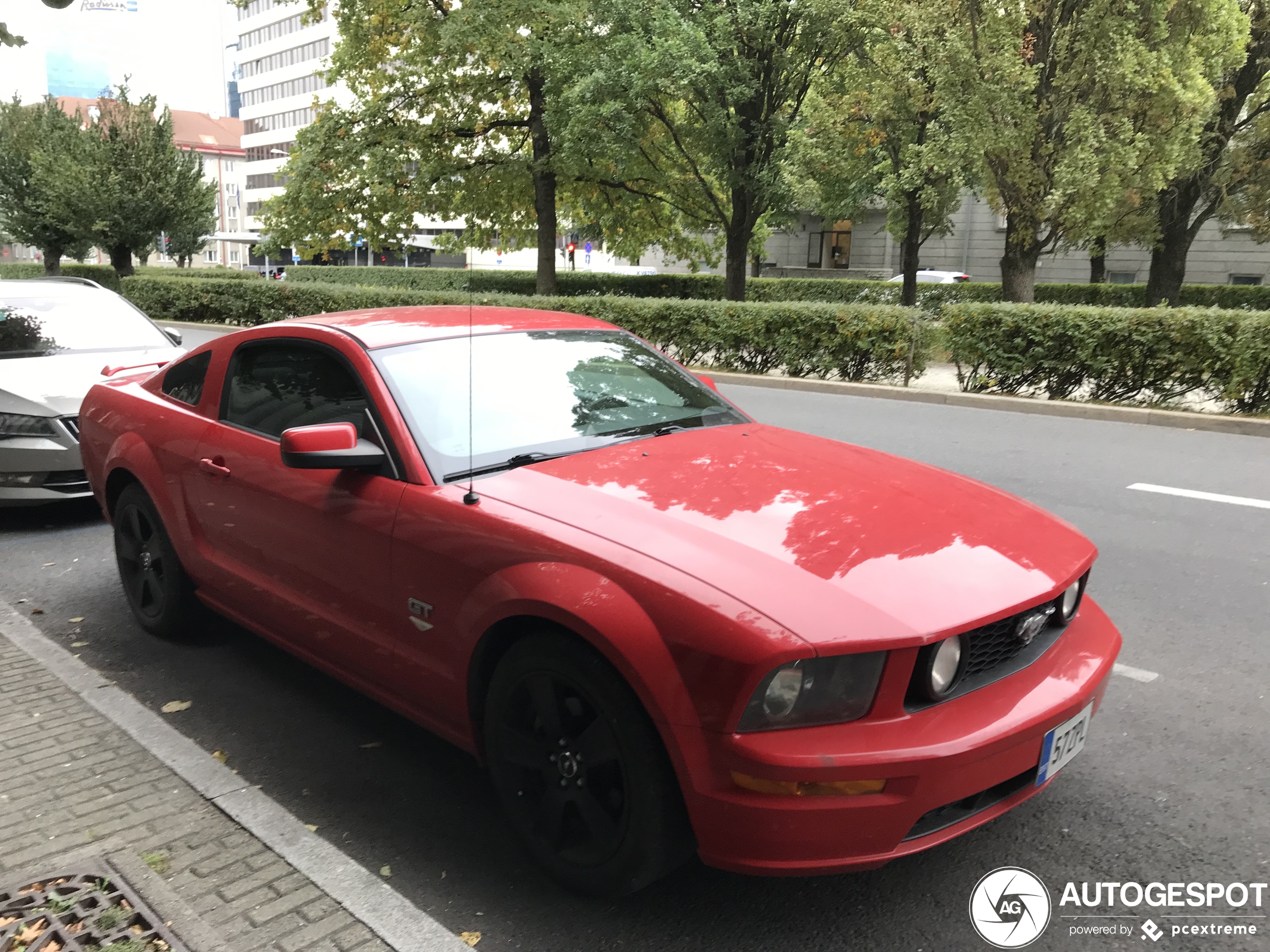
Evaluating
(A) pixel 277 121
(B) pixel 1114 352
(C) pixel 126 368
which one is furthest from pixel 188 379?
(A) pixel 277 121

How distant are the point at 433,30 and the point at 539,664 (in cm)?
2319

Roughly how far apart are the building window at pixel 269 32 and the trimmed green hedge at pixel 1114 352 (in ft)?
345

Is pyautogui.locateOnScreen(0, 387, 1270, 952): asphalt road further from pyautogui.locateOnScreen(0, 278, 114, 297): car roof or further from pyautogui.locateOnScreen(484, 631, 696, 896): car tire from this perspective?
pyautogui.locateOnScreen(0, 278, 114, 297): car roof

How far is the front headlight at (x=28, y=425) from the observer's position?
650 centimetres

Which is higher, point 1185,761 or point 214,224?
point 214,224

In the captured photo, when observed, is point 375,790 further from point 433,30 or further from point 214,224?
point 214,224

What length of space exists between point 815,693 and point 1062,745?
31.8 inches

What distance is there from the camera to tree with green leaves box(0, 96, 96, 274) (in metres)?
34.3

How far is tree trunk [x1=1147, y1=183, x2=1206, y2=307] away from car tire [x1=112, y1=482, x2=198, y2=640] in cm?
2215

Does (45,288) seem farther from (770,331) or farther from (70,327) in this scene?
(770,331)

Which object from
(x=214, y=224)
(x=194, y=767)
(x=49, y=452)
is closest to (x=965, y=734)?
(x=194, y=767)

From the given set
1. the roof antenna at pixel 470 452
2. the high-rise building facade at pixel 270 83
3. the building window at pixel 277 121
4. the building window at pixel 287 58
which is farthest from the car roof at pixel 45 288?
the building window at pixel 277 121

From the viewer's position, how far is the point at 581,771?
2701 mm

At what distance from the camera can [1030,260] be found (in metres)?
17.8
